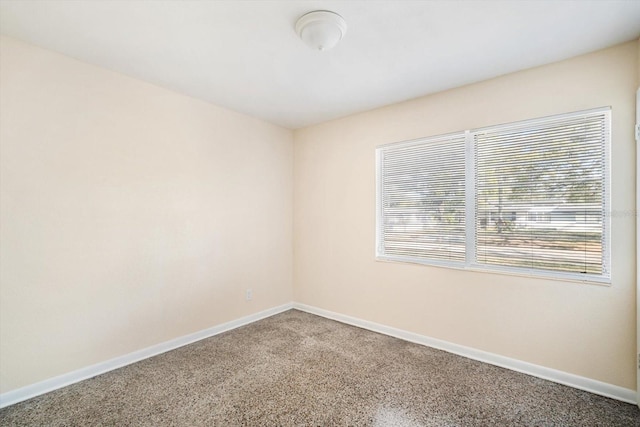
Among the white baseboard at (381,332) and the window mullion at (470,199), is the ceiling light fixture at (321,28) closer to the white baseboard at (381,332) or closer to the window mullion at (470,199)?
the window mullion at (470,199)

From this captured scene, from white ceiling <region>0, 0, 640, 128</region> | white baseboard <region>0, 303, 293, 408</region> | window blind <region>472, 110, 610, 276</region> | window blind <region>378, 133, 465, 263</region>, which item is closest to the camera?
white ceiling <region>0, 0, 640, 128</region>

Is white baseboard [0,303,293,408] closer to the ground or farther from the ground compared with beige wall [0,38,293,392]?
closer to the ground

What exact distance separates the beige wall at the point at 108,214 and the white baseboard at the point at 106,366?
0.05 m

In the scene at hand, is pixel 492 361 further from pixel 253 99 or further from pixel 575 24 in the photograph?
pixel 253 99

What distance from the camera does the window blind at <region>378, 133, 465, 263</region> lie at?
2834mm

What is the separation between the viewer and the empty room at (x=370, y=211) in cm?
193

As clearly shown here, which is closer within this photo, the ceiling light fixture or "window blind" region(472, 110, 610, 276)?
the ceiling light fixture

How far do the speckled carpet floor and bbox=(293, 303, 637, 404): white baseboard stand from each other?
0.07 meters

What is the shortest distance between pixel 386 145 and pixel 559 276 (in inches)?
77.3

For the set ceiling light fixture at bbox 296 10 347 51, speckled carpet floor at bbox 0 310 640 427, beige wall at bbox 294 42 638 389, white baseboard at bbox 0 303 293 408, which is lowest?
speckled carpet floor at bbox 0 310 640 427

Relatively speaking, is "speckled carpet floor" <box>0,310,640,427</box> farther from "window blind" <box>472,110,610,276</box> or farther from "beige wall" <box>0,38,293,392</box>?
"window blind" <box>472,110,610,276</box>

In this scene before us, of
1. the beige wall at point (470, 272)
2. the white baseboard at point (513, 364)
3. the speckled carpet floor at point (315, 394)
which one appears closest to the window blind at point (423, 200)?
the beige wall at point (470, 272)

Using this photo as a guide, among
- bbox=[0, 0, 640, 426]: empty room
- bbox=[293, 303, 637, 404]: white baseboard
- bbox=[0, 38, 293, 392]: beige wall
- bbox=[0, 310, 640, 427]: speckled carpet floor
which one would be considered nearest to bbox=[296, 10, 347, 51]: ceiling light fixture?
bbox=[0, 0, 640, 426]: empty room

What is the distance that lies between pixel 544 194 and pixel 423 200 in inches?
39.8
